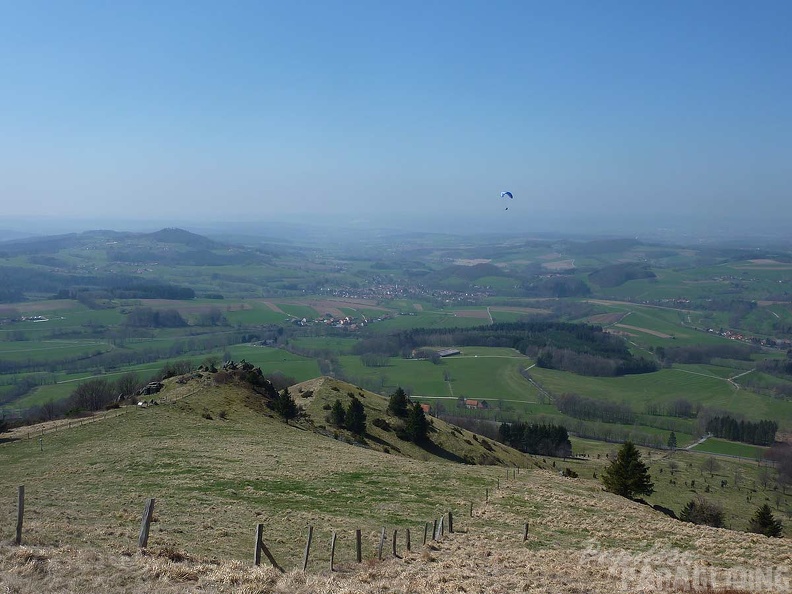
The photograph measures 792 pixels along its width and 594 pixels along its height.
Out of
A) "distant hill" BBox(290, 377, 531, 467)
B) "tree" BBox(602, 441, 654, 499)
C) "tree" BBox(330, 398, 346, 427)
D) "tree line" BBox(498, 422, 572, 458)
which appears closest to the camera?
"tree" BBox(602, 441, 654, 499)

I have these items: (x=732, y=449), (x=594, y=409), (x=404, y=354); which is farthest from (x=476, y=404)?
(x=732, y=449)

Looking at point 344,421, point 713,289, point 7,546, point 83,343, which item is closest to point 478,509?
point 7,546

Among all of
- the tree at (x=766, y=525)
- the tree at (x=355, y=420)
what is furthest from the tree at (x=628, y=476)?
the tree at (x=355, y=420)

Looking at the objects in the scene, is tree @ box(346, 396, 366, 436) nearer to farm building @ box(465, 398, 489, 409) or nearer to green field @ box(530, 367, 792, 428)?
farm building @ box(465, 398, 489, 409)

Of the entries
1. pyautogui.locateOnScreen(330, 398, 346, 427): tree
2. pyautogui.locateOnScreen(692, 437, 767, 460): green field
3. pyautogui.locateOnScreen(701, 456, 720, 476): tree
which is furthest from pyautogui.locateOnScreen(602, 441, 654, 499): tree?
pyautogui.locateOnScreen(692, 437, 767, 460): green field

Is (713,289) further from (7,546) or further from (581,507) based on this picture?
(7,546)

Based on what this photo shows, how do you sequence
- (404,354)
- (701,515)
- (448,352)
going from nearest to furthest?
(701,515), (404,354), (448,352)

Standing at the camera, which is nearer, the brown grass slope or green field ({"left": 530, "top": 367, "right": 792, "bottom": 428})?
the brown grass slope

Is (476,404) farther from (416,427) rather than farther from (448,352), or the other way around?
(416,427)
